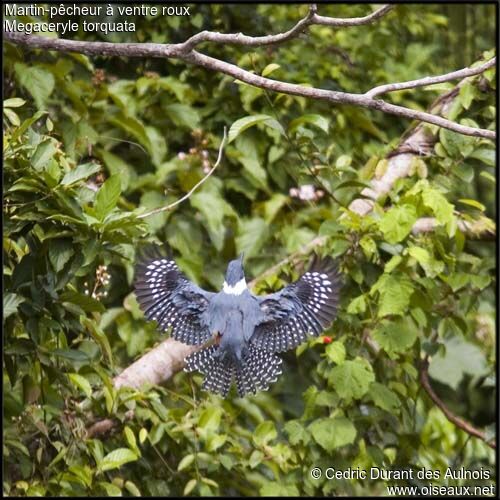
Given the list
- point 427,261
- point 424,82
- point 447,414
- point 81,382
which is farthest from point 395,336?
point 424,82

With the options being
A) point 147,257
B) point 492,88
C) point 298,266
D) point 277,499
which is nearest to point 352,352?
point 298,266

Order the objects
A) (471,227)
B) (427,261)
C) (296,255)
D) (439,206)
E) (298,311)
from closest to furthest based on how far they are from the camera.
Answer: (298,311), (439,206), (427,261), (296,255), (471,227)

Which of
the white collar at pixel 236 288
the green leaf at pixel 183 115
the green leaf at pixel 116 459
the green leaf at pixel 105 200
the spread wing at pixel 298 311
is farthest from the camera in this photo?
the green leaf at pixel 183 115

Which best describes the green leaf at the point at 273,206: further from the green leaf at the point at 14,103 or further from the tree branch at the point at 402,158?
the green leaf at the point at 14,103

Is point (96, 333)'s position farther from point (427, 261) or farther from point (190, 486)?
point (427, 261)

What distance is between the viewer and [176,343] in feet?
11.8

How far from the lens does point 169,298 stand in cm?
304

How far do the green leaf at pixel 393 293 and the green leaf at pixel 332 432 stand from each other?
1.35ft

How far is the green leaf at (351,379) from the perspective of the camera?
3.35 metres

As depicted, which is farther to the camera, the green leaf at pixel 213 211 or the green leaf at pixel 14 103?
the green leaf at pixel 213 211

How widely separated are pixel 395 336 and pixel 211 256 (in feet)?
3.24

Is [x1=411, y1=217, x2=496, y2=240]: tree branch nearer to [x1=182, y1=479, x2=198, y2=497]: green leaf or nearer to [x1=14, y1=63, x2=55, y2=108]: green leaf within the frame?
[x1=182, y1=479, x2=198, y2=497]: green leaf

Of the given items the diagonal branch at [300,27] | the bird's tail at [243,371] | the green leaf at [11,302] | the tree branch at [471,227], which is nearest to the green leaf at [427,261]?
the tree branch at [471,227]

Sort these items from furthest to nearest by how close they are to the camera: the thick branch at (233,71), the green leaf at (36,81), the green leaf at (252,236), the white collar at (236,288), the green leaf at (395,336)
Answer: the green leaf at (252,236), the green leaf at (36,81), the green leaf at (395,336), the white collar at (236,288), the thick branch at (233,71)
